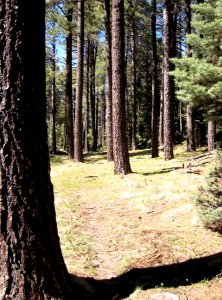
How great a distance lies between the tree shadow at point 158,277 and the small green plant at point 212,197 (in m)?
1.04

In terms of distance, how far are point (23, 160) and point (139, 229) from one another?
427cm

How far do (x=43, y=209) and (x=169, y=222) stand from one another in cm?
438

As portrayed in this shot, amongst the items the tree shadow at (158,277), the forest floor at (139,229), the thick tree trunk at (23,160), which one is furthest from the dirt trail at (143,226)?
the thick tree trunk at (23,160)

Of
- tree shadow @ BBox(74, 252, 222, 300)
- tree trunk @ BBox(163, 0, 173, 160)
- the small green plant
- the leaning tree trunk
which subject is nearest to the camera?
the leaning tree trunk

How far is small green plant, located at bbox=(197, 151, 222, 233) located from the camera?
6516 mm

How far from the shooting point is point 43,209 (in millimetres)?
3887

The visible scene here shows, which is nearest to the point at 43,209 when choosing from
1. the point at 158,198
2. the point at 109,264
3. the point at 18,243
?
the point at 18,243

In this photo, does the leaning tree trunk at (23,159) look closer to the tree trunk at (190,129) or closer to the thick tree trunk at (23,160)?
the thick tree trunk at (23,160)

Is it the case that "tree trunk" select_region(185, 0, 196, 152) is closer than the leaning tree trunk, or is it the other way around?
the leaning tree trunk

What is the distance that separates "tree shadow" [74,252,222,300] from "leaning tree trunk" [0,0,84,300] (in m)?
1.03

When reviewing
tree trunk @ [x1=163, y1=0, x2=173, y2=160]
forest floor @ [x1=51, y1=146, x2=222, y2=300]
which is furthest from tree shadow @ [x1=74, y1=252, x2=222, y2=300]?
tree trunk @ [x1=163, y1=0, x2=173, y2=160]

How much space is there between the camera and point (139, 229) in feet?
24.3

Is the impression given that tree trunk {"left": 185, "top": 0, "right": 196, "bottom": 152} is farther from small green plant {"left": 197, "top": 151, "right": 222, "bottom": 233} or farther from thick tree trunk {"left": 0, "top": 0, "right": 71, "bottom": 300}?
thick tree trunk {"left": 0, "top": 0, "right": 71, "bottom": 300}

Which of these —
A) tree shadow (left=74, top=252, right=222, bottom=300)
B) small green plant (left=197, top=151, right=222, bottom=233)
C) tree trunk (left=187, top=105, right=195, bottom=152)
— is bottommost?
tree shadow (left=74, top=252, right=222, bottom=300)
